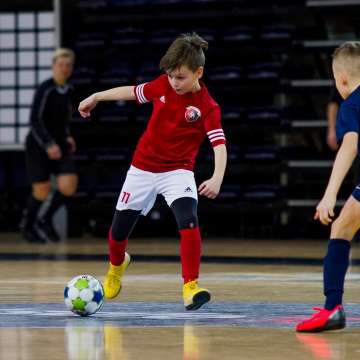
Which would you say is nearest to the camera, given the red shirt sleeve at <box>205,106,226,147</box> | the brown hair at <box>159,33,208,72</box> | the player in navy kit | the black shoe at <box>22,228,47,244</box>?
the player in navy kit

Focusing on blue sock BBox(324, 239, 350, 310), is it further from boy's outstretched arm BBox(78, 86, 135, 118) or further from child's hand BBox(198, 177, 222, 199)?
boy's outstretched arm BBox(78, 86, 135, 118)

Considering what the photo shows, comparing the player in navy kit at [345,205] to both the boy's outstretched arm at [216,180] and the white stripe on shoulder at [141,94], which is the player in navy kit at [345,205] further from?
the white stripe on shoulder at [141,94]

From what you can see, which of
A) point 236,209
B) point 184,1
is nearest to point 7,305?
point 236,209

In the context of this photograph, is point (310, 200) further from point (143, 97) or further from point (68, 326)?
point (68, 326)

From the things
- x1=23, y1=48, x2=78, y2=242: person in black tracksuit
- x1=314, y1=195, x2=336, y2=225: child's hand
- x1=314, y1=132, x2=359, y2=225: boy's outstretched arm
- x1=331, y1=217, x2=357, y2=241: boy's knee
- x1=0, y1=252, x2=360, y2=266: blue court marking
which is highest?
x1=314, y1=132, x2=359, y2=225: boy's outstretched arm

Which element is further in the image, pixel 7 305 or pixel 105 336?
pixel 7 305

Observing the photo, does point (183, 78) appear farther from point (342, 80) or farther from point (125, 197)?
point (342, 80)

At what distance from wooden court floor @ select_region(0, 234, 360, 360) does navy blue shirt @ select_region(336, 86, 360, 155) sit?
820 millimetres

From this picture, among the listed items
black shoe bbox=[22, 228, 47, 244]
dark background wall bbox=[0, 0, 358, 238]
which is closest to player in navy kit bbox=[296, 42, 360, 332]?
black shoe bbox=[22, 228, 47, 244]

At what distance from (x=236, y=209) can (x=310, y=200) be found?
861 mm

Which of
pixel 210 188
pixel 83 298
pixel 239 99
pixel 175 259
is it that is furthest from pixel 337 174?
pixel 239 99

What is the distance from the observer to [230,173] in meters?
14.5

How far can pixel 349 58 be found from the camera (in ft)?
16.6

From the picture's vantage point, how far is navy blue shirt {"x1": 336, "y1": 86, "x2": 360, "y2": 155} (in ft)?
16.1
